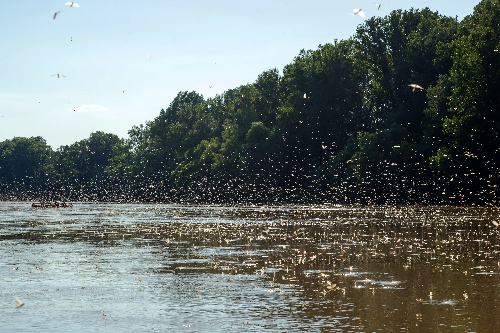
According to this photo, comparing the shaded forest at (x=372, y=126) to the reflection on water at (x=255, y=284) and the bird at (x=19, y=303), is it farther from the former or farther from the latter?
the bird at (x=19, y=303)

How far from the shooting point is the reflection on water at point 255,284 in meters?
14.7

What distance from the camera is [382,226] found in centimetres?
4434

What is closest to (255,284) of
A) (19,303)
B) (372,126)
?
(19,303)

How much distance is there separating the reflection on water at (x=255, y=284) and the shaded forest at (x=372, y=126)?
43.5m

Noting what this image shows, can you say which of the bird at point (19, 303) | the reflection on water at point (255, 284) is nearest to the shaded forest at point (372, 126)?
the reflection on water at point (255, 284)

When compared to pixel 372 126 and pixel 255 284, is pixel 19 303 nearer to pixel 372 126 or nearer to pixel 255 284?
pixel 255 284

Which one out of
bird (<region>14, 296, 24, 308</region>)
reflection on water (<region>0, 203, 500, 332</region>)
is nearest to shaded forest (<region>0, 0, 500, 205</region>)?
reflection on water (<region>0, 203, 500, 332</region>)

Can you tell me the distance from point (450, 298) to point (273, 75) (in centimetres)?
12808

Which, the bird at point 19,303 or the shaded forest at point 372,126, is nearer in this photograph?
the bird at point 19,303

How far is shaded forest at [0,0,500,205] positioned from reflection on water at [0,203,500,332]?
4351cm

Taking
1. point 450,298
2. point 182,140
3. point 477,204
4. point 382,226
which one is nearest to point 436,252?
point 450,298

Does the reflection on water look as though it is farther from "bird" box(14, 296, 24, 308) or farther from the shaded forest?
the shaded forest

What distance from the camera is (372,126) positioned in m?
116

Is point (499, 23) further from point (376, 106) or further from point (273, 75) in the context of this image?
point (273, 75)
